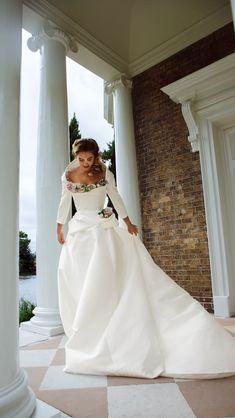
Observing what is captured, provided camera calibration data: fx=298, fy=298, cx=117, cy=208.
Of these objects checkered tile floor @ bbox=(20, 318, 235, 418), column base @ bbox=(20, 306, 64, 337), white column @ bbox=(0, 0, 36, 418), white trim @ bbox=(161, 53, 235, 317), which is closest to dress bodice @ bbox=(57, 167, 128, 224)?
white column @ bbox=(0, 0, 36, 418)

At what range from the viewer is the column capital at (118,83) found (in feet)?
17.6

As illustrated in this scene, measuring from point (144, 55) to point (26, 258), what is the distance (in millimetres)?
4389

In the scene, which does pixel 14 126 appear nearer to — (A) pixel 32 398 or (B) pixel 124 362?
(A) pixel 32 398

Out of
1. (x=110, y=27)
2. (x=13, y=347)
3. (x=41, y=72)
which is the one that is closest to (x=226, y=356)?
(x=13, y=347)

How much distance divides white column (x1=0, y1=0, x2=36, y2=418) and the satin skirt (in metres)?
0.61

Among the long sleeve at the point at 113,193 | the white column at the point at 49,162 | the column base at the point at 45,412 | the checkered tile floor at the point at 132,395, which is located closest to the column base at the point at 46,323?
the white column at the point at 49,162

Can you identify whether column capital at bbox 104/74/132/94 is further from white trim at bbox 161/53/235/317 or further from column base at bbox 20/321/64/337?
column base at bbox 20/321/64/337

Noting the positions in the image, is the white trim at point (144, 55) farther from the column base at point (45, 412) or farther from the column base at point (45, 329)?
the column base at point (45, 412)

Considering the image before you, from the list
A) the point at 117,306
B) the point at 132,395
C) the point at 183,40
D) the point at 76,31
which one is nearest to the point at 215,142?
the point at 183,40

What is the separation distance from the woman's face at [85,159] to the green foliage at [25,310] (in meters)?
3.69

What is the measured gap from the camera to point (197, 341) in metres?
1.83

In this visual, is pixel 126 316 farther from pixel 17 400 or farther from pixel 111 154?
pixel 111 154

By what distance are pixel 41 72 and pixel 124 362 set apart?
3.65 meters

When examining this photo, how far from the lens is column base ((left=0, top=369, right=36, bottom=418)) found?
1226mm
